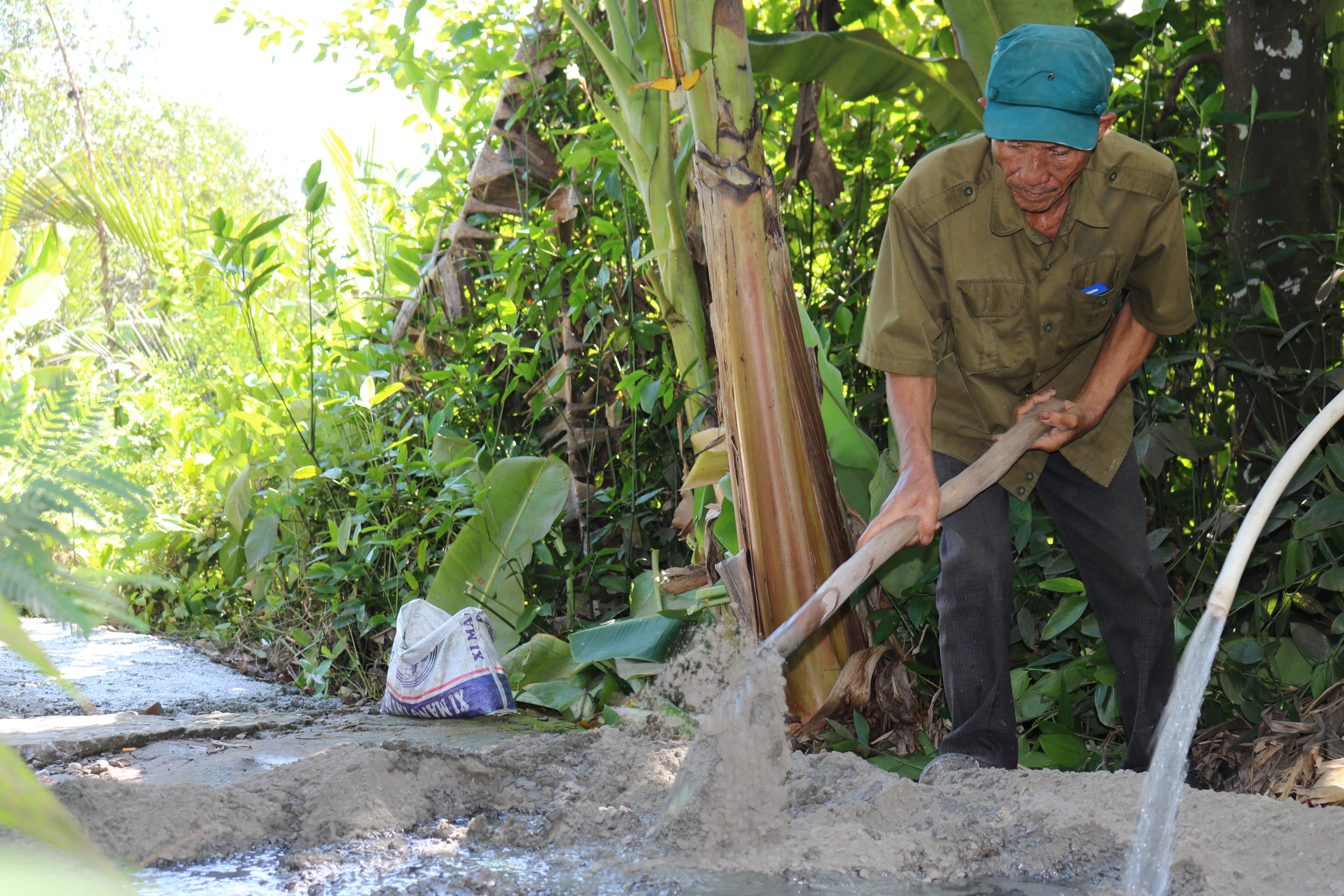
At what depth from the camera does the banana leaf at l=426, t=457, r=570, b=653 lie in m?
3.30

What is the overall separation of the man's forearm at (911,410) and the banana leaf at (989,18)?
1104 millimetres

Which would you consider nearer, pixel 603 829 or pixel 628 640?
pixel 603 829

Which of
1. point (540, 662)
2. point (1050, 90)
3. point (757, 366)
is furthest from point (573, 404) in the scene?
point (1050, 90)

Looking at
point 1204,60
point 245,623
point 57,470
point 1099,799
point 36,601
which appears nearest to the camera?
point 36,601

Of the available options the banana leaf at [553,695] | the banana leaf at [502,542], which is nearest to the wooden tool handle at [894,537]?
the banana leaf at [553,695]

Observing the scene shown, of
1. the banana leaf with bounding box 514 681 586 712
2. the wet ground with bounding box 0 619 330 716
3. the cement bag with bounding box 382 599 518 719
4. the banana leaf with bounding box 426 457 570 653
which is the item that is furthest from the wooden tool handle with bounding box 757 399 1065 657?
the wet ground with bounding box 0 619 330 716

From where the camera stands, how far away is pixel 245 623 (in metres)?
4.45

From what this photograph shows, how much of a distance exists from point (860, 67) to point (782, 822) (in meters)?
2.03

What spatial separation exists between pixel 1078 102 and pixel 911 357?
55 cm

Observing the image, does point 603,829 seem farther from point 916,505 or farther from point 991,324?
point 991,324

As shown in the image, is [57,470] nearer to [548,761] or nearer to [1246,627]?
[548,761]

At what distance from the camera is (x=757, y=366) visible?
235 centimetres

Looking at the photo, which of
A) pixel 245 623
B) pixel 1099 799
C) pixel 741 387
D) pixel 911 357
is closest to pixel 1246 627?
pixel 1099 799

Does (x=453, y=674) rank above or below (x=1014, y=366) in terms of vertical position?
below
